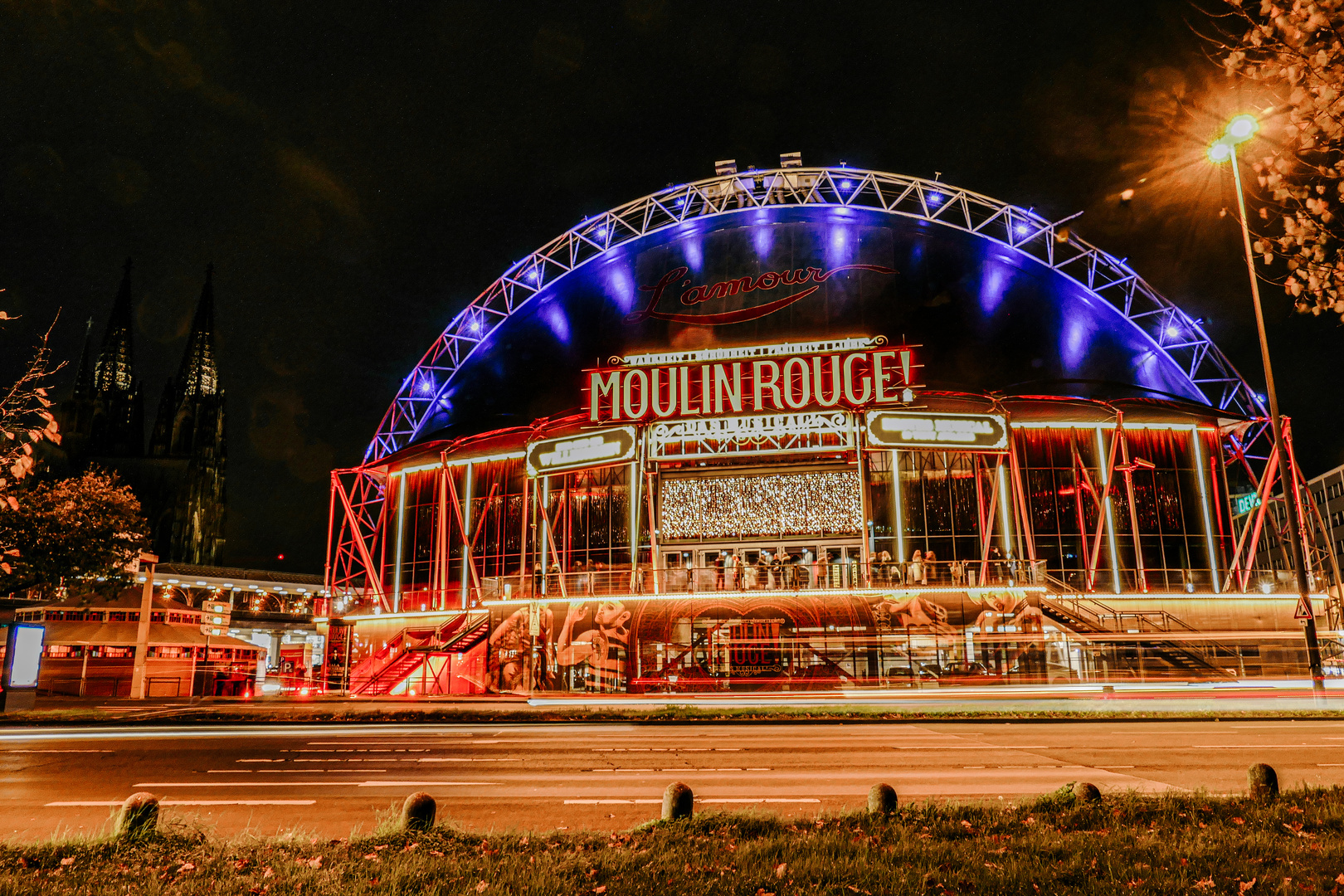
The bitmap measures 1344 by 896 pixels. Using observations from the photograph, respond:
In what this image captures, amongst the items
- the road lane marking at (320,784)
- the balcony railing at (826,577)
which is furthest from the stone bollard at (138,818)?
the balcony railing at (826,577)

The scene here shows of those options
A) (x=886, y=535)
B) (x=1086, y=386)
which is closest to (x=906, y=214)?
(x=1086, y=386)

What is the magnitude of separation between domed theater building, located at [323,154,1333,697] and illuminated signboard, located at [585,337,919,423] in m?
0.10

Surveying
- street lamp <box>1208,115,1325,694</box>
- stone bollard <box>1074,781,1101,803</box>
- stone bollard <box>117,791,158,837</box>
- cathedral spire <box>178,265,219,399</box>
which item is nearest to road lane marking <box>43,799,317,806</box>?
stone bollard <box>117,791,158,837</box>

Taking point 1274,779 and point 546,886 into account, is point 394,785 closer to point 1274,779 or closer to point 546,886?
point 546,886

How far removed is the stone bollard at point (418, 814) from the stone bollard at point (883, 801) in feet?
13.7

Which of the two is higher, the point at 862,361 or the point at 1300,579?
the point at 862,361

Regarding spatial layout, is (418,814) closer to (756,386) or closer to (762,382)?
(756,386)

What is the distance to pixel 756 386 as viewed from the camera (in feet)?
116

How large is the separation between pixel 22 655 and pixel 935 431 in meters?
31.8

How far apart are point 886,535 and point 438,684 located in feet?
66.6

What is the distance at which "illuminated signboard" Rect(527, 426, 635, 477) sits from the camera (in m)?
36.1

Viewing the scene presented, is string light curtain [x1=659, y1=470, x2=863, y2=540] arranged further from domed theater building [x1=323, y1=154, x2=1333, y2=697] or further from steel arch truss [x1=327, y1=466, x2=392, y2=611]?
steel arch truss [x1=327, y1=466, x2=392, y2=611]

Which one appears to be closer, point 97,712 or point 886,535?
point 97,712

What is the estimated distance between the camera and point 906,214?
45.4m
